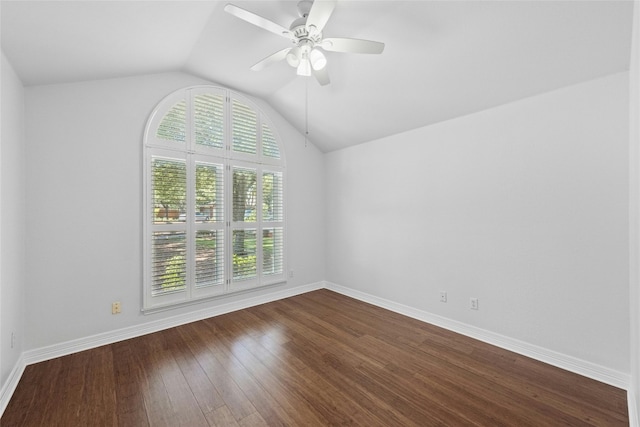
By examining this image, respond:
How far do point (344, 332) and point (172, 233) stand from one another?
2.28 metres

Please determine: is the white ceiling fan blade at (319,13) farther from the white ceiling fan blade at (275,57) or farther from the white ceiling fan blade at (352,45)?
the white ceiling fan blade at (275,57)

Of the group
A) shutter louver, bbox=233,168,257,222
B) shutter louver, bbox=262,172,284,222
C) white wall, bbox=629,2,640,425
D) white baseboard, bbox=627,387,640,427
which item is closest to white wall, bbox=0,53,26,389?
shutter louver, bbox=233,168,257,222

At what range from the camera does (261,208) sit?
12.5 ft

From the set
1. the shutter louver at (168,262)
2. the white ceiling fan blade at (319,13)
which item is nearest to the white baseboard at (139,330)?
the shutter louver at (168,262)

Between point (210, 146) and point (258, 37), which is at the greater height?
point (258, 37)

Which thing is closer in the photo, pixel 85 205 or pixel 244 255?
pixel 85 205

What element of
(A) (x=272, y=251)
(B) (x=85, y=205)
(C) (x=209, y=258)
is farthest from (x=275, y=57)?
(A) (x=272, y=251)

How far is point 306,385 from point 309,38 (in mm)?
2610

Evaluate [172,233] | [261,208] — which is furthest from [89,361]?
[261,208]

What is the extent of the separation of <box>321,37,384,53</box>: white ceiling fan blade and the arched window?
2034 millimetres

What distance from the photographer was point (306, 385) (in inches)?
78.7

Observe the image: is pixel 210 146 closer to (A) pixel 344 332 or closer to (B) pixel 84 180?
(B) pixel 84 180

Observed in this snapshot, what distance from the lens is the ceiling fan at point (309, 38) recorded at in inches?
65.8

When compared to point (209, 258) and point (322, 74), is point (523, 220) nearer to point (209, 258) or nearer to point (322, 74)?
point (322, 74)
